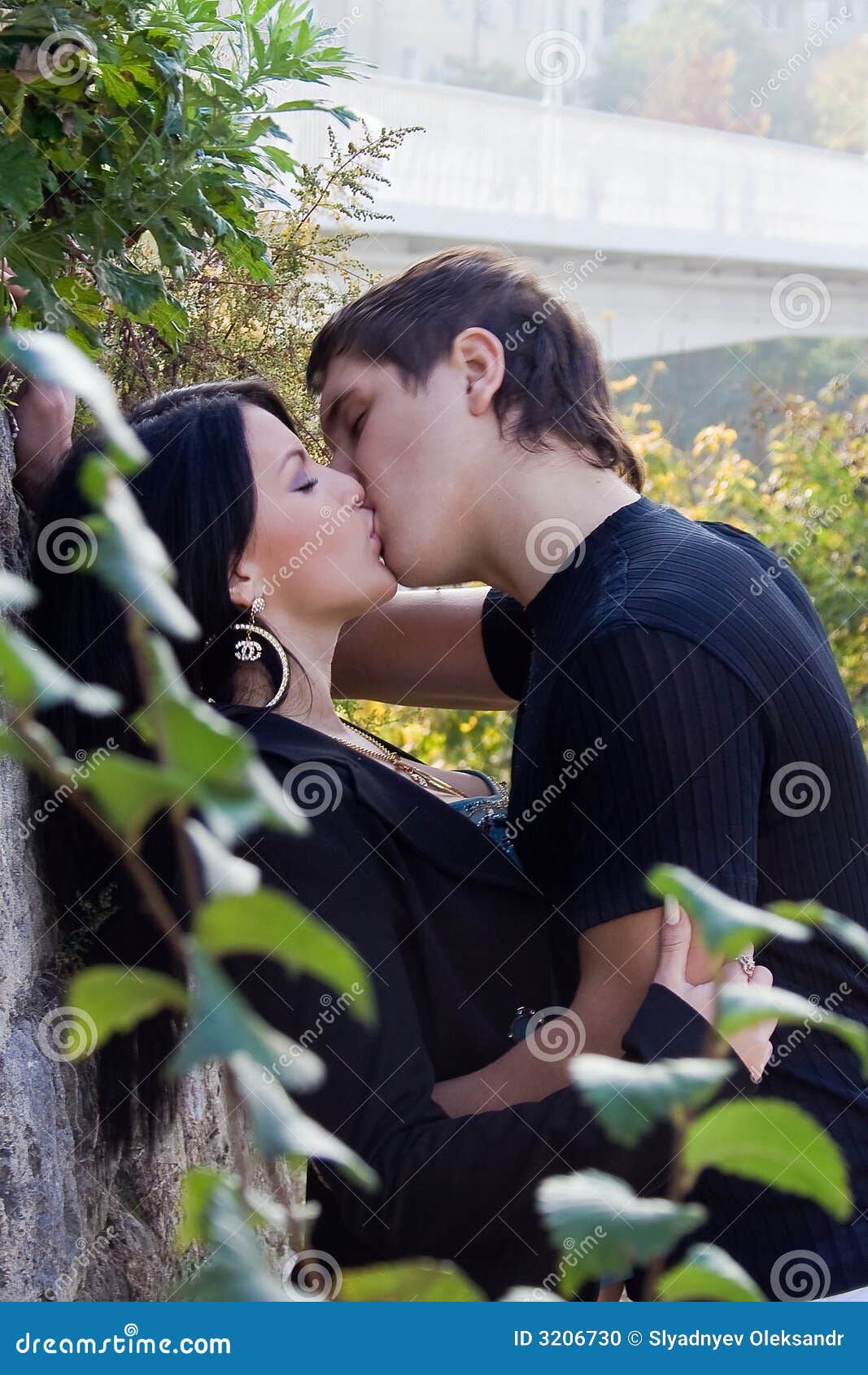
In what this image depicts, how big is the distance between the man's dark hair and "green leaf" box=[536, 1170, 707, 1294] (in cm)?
177

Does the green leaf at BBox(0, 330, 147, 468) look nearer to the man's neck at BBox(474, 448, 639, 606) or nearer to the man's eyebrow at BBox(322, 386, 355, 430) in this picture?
the man's neck at BBox(474, 448, 639, 606)

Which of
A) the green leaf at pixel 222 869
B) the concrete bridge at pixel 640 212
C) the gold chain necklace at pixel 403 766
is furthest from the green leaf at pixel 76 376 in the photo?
the concrete bridge at pixel 640 212

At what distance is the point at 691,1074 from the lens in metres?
0.49

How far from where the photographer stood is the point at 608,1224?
0.48 meters

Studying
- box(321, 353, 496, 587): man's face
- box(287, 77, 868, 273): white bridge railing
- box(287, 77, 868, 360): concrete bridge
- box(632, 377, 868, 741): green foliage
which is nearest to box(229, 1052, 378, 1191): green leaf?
box(321, 353, 496, 587): man's face

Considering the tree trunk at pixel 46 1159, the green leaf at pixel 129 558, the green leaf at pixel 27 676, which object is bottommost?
the tree trunk at pixel 46 1159

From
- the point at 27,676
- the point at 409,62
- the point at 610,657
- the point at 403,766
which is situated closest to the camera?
the point at 27,676

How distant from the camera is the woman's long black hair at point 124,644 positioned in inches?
73.2

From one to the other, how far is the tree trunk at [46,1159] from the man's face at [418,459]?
61 cm

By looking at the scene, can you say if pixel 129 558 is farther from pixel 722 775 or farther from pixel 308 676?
pixel 308 676

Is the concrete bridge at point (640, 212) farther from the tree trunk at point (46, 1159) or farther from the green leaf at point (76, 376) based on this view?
the green leaf at point (76, 376)

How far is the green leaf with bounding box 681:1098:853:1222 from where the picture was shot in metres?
0.45

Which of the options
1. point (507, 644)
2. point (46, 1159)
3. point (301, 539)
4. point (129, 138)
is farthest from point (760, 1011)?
point (507, 644)

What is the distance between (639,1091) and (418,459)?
1.75 metres
